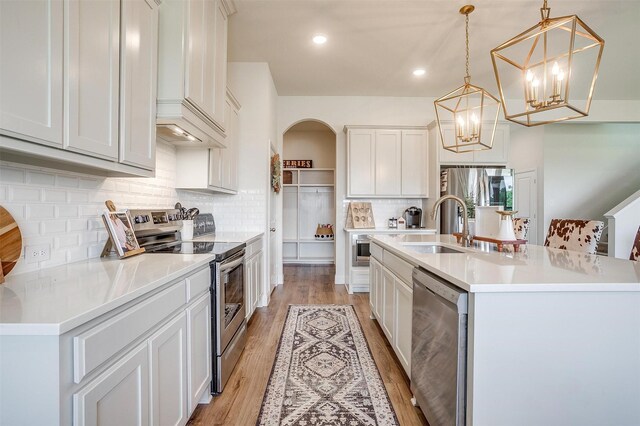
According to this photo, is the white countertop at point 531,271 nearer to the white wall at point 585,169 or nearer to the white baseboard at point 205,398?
the white baseboard at point 205,398

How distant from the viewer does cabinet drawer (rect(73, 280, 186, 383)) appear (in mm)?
822

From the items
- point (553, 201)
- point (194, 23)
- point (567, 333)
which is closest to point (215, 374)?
point (567, 333)

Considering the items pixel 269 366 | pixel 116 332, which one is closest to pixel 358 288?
pixel 269 366

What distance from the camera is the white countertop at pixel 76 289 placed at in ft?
2.52

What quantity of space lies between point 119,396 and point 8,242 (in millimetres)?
781

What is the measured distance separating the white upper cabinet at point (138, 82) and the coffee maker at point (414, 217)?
3.83m

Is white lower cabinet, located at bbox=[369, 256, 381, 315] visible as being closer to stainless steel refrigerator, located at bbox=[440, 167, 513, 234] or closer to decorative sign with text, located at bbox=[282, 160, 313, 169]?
stainless steel refrigerator, located at bbox=[440, 167, 513, 234]

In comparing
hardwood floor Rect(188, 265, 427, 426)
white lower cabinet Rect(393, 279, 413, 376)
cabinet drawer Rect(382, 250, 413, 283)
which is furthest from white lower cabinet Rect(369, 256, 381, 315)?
white lower cabinet Rect(393, 279, 413, 376)

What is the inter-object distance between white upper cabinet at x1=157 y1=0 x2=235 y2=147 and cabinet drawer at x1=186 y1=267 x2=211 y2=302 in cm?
94

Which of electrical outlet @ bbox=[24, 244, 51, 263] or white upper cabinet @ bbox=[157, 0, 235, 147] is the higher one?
white upper cabinet @ bbox=[157, 0, 235, 147]

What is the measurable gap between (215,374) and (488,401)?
4.98 feet

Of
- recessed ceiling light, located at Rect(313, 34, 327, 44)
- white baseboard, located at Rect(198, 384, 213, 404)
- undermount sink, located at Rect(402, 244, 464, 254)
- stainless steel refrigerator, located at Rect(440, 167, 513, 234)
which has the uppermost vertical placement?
recessed ceiling light, located at Rect(313, 34, 327, 44)

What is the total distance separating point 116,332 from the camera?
97 cm

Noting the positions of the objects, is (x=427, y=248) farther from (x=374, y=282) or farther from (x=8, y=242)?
(x=8, y=242)
